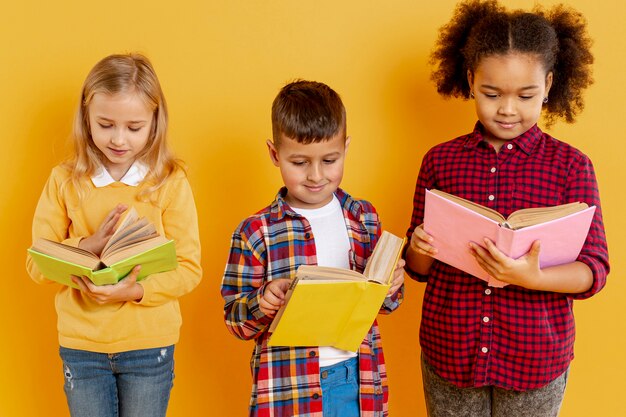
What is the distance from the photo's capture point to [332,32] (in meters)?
2.48

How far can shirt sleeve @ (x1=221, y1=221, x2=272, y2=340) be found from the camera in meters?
→ 1.91

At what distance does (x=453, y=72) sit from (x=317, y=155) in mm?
636

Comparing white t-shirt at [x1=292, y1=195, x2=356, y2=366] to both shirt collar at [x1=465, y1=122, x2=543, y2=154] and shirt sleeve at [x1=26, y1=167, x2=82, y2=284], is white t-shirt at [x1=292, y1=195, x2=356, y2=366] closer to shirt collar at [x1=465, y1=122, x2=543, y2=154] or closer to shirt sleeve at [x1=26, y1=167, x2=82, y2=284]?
shirt collar at [x1=465, y1=122, x2=543, y2=154]

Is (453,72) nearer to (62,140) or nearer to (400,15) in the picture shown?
(400,15)

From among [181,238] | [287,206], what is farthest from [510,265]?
[181,238]

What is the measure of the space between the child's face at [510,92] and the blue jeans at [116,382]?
1.10m

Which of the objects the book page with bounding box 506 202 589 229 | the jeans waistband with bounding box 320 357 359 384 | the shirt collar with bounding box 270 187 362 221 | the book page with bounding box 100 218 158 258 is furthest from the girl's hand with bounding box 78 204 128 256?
the book page with bounding box 506 202 589 229

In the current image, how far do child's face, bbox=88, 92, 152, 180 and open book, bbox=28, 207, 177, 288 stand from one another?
0.22 m

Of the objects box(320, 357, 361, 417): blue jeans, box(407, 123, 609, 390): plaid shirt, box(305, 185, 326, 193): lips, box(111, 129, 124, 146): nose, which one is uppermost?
box(111, 129, 124, 146): nose

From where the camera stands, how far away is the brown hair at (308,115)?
6.23 feet

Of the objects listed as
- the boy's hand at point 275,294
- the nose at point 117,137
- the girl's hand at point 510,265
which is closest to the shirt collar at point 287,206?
the boy's hand at point 275,294

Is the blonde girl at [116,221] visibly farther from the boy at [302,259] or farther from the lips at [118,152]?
the boy at [302,259]

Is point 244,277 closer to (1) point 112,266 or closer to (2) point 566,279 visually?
(1) point 112,266

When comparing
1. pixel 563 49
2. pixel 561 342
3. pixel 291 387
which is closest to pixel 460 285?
pixel 561 342
